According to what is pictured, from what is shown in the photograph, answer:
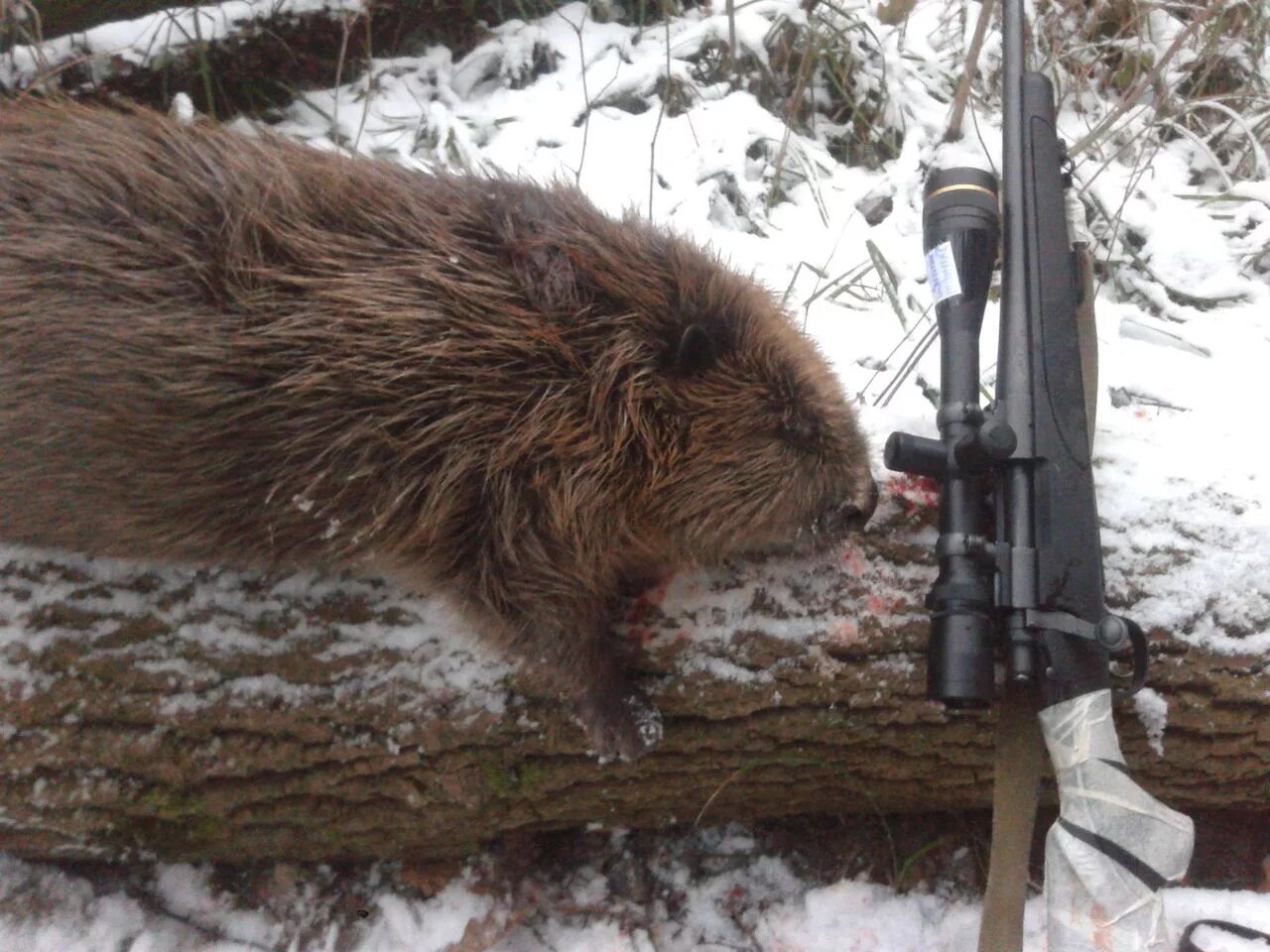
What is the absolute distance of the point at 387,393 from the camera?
202 cm

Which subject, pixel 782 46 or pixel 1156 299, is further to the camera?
pixel 782 46

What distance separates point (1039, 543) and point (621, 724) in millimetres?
1000

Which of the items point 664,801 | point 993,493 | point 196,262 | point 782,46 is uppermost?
point 782,46

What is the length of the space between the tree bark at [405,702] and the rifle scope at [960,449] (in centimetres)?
34

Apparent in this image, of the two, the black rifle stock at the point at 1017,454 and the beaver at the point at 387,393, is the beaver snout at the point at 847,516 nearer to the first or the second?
the beaver at the point at 387,393

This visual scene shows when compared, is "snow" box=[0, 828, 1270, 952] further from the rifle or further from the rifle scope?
the rifle scope

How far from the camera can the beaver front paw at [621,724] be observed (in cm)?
209

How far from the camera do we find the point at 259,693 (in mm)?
2082

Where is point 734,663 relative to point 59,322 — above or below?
below

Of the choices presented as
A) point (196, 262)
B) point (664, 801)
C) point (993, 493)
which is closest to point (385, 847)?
point (664, 801)

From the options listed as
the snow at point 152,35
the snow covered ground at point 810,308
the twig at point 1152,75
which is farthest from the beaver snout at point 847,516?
the snow at point 152,35

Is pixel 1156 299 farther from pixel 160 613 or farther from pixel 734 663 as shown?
pixel 160 613

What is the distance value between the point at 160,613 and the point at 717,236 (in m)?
2.70

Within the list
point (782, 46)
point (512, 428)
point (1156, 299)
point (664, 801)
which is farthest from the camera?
point (782, 46)
